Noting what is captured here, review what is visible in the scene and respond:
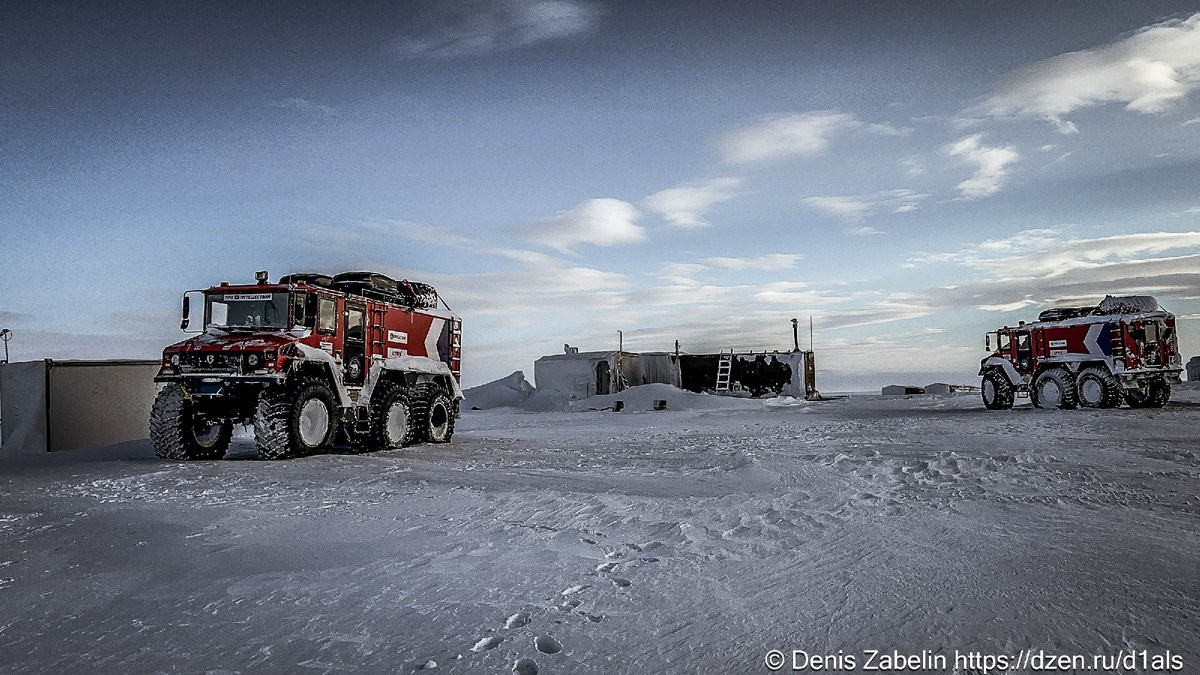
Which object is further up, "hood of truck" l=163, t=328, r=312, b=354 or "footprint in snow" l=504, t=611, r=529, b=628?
"hood of truck" l=163, t=328, r=312, b=354

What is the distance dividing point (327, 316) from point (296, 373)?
1213mm

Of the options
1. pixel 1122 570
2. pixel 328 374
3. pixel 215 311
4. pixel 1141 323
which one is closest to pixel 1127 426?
pixel 1141 323

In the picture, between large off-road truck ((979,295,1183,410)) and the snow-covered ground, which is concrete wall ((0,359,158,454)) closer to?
the snow-covered ground

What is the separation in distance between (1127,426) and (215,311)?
53.3ft

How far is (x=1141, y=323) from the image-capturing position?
1898cm

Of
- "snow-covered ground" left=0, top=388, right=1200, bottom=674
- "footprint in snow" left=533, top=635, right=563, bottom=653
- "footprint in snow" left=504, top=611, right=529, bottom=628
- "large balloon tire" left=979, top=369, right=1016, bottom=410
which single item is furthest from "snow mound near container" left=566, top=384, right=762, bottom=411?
"footprint in snow" left=533, top=635, right=563, bottom=653

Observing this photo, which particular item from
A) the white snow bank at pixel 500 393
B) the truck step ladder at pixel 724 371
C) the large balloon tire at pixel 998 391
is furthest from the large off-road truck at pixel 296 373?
the truck step ladder at pixel 724 371

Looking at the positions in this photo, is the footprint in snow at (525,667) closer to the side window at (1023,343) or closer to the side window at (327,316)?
the side window at (327,316)

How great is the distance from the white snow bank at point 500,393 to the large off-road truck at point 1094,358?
18.8 m

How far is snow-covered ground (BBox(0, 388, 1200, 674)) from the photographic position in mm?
3084

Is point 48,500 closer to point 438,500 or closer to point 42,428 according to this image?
point 438,500

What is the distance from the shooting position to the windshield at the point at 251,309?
1098cm

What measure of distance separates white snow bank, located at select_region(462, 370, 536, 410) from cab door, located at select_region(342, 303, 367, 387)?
18.3 m

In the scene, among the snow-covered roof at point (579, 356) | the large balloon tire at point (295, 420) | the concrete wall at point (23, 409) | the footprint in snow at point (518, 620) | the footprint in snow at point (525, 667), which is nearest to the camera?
the footprint in snow at point (525, 667)
